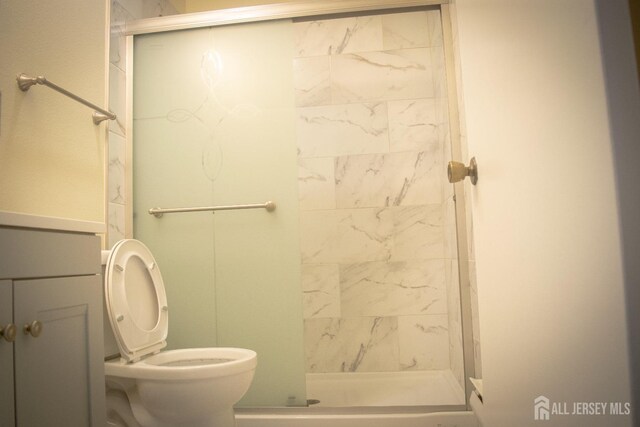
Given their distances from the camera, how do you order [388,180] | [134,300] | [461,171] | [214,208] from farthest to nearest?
[388,180] → [214,208] → [134,300] → [461,171]

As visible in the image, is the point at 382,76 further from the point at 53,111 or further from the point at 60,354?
the point at 60,354

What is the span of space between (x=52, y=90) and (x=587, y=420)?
1.73 meters

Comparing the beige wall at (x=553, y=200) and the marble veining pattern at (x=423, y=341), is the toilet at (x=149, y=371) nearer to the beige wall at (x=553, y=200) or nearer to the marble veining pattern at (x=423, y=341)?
the beige wall at (x=553, y=200)

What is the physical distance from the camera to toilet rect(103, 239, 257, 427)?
144cm

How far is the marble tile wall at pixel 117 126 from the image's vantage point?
6.68ft

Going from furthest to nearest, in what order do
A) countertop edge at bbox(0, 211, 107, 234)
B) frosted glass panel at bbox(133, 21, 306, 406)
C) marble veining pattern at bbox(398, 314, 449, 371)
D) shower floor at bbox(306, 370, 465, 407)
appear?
marble veining pattern at bbox(398, 314, 449, 371) → shower floor at bbox(306, 370, 465, 407) → frosted glass panel at bbox(133, 21, 306, 406) → countertop edge at bbox(0, 211, 107, 234)

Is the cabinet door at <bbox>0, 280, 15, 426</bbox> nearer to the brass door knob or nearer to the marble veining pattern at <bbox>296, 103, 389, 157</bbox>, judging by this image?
the brass door knob

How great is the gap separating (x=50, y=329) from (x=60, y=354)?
0.07m

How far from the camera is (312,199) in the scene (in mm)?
2842

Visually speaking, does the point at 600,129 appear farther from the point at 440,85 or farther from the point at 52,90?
the point at 440,85

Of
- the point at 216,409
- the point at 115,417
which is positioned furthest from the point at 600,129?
the point at 115,417

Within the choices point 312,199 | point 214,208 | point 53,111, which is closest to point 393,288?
point 312,199

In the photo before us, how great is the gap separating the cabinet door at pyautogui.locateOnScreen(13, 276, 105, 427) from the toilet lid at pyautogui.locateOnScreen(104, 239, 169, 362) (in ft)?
1.44

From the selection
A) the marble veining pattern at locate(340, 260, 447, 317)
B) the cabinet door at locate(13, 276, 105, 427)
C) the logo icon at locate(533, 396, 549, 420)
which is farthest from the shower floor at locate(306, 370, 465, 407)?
the logo icon at locate(533, 396, 549, 420)
